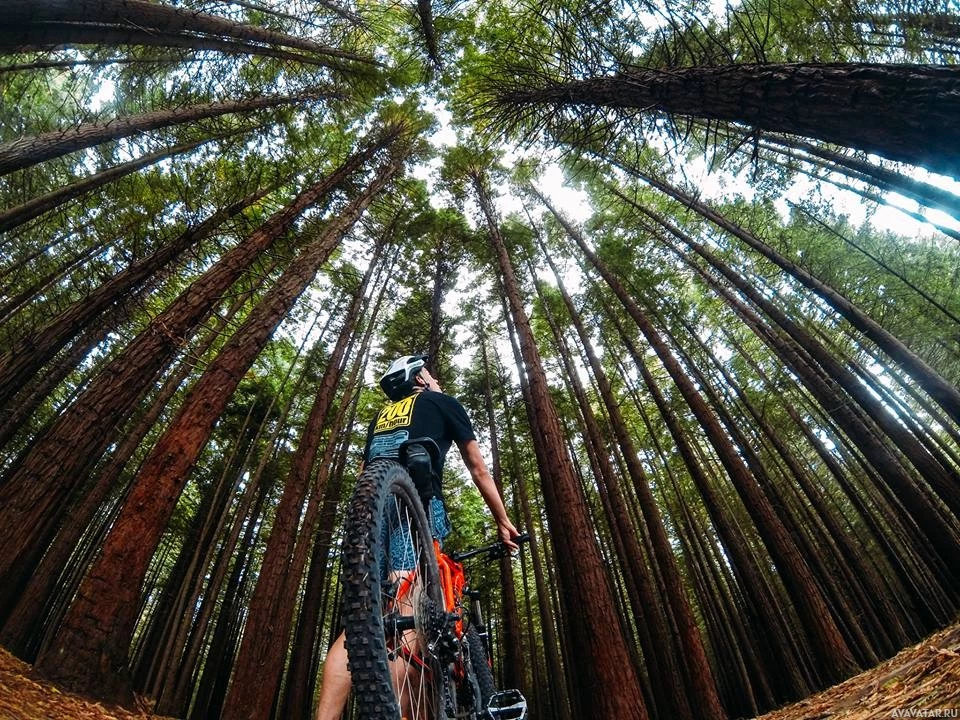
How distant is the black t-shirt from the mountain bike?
0.27m

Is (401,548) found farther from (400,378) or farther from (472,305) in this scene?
(472,305)

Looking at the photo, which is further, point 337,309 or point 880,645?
point 337,309

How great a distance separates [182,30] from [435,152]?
27.2ft

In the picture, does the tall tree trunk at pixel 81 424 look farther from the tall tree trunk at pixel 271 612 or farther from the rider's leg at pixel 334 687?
the rider's leg at pixel 334 687

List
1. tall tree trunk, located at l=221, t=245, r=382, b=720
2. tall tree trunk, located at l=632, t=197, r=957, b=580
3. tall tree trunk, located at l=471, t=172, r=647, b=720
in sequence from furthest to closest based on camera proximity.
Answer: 1. tall tree trunk, located at l=632, t=197, r=957, b=580
2. tall tree trunk, located at l=221, t=245, r=382, b=720
3. tall tree trunk, located at l=471, t=172, r=647, b=720

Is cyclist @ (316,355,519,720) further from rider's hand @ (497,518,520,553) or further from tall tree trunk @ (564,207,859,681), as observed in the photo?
tall tree trunk @ (564,207,859,681)

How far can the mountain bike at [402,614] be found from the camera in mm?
1227

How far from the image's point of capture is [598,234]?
12.2 m

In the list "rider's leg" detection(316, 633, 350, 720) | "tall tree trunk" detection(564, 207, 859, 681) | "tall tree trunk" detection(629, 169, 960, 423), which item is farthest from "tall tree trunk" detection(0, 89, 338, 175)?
"tall tree trunk" detection(564, 207, 859, 681)

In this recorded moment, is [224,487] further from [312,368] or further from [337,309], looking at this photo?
[337,309]

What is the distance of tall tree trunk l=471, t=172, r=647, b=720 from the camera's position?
390cm

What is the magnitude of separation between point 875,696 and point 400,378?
111 inches

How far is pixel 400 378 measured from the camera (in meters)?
2.54

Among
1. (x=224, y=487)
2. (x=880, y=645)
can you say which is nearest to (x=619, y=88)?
(x=224, y=487)
